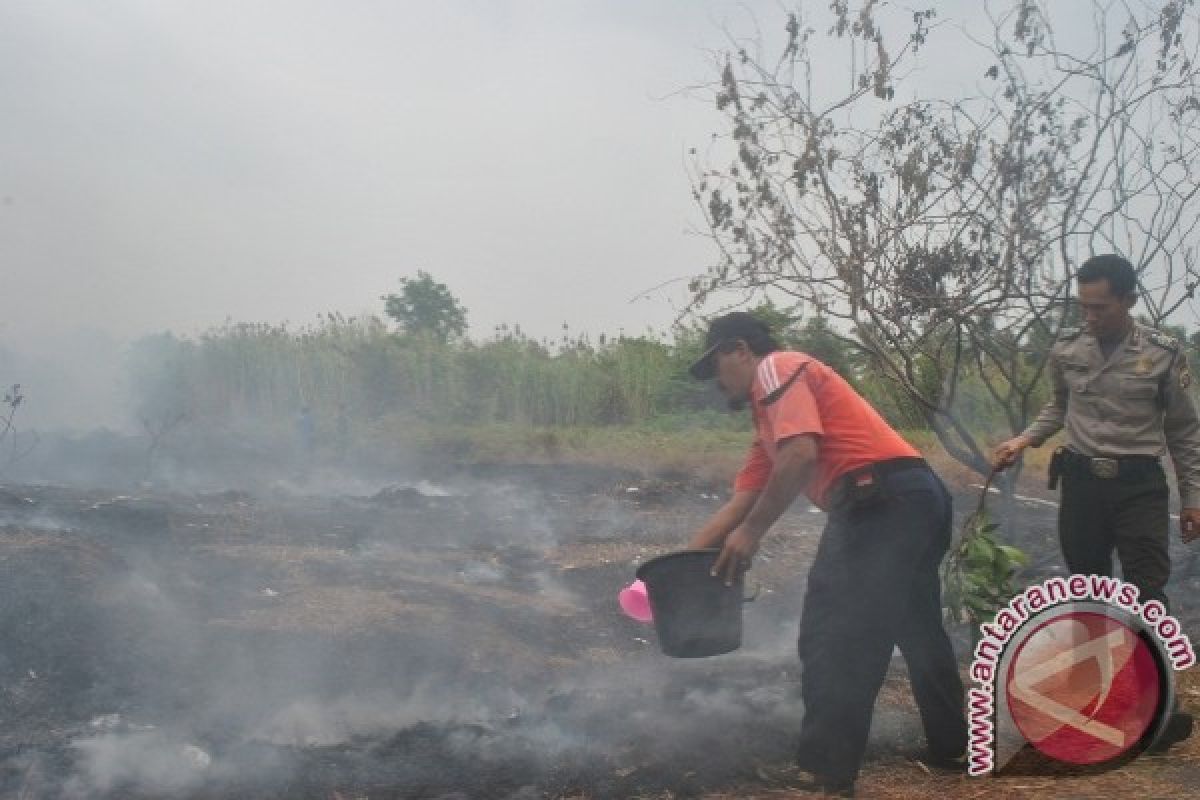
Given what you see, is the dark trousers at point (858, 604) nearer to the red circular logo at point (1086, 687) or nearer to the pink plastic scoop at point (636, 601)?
the red circular logo at point (1086, 687)

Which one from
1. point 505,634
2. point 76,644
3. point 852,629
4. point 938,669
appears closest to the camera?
point 852,629

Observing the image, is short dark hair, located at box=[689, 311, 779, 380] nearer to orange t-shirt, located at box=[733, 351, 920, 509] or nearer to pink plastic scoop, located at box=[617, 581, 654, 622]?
orange t-shirt, located at box=[733, 351, 920, 509]

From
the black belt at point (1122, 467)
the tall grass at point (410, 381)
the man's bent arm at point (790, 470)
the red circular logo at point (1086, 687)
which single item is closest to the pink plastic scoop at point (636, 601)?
the man's bent arm at point (790, 470)

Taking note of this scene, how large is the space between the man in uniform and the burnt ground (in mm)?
710

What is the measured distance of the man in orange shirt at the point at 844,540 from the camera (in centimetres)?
332

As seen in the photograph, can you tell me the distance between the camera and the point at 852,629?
3.34 metres

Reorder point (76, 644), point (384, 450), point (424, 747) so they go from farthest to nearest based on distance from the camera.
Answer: point (384, 450)
point (76, 644)
point (424, 747)

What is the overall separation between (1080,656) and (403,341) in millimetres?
15961

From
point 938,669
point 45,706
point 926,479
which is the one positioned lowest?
point 45,706

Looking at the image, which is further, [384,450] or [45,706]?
[384,450]

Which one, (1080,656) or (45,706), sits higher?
(1080,656)

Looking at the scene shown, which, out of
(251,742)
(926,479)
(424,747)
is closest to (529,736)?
(424,747)

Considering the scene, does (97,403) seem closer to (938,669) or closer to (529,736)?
(529,736)

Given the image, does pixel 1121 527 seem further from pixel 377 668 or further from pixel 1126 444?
pixel 377 668
